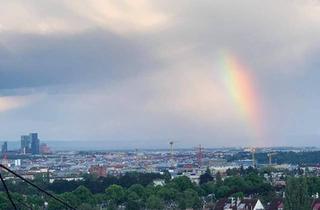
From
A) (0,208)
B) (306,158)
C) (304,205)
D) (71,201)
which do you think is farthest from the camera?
(306,158)

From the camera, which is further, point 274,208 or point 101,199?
point 101,199

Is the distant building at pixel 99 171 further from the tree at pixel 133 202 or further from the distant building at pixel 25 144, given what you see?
the distant building at pixel 25 144

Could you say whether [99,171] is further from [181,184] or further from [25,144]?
[25,144]

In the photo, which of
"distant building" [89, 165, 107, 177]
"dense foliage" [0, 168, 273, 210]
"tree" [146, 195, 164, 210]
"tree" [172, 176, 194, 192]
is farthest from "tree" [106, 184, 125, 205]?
"distant building" [89, 165, 107, 177]

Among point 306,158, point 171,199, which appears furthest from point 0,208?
point 306,158

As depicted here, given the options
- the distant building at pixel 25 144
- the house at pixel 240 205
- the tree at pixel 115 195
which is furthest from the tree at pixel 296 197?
the distant building at pixel 25 144

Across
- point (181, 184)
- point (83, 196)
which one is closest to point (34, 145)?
point (181, 184)

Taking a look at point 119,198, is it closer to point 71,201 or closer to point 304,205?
point 71,201

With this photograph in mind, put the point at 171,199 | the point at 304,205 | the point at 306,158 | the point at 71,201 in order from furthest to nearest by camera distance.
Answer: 1. the point at 306,158
2. the point at 171,199
3. the point at 71,201
4. the point at 304,205
